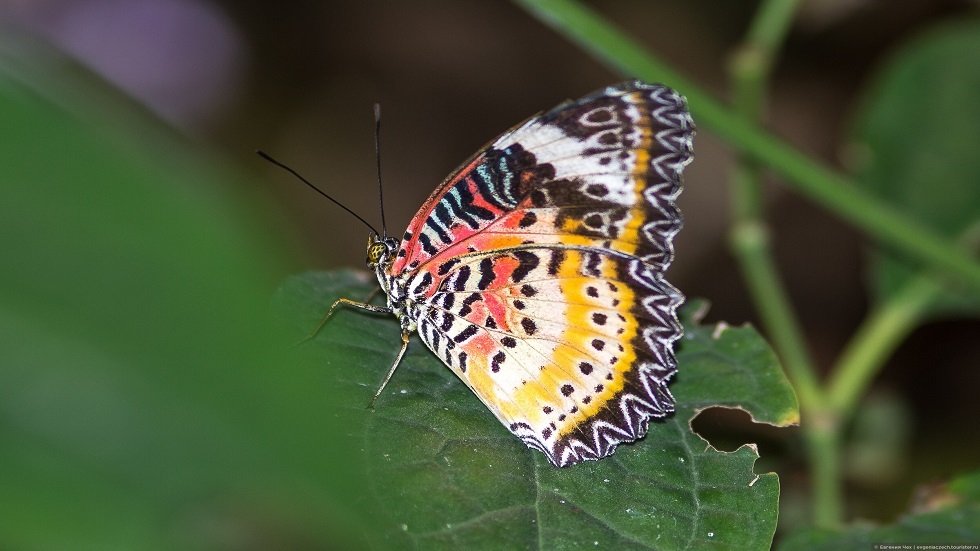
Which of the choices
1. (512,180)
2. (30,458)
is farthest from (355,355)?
(30,458)

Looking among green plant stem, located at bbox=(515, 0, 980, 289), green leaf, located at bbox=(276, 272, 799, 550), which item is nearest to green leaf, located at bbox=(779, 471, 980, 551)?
green leaf, located at bbox=(276, 272, 799, 550)

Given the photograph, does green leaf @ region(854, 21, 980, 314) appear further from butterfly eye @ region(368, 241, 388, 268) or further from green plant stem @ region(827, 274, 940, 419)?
butterfly eye @ region(368, 241, 388, 268)

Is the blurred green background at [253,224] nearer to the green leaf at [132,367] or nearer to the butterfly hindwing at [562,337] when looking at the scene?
the green leaf at [132,367]

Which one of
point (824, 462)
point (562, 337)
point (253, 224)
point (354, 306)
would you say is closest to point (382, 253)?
point (354, 306)

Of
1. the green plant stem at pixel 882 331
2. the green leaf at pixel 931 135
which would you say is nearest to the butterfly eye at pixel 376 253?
the green plant stem at pixel 882 331

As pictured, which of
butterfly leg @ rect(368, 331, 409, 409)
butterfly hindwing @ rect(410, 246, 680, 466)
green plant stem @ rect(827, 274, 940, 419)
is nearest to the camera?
butterfly leg @ rect(368, 331, 409, 409)

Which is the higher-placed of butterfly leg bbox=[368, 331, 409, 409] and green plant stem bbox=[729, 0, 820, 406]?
green plant stem bbox=[729, 0, 820, 406]
